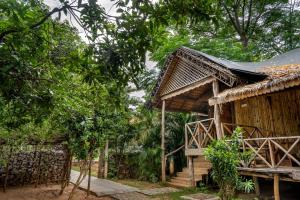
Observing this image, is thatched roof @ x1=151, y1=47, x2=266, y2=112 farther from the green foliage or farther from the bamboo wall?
the green foliage

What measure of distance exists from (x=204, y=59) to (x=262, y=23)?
45.3ft

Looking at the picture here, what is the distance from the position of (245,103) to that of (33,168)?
10514 mm

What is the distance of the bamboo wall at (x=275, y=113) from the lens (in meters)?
9.37

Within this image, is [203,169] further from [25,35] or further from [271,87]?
[25,35]

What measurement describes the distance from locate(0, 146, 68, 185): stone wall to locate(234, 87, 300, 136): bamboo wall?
860 cm

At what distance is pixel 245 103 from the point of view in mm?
11188

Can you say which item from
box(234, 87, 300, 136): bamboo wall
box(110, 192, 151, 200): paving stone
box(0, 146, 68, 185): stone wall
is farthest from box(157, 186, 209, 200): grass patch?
box(0, 146, 68, 185): stone wall

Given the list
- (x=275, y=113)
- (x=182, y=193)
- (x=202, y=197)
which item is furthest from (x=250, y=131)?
(x=182, y=193)

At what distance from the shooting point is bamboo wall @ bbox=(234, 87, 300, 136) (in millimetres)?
9373

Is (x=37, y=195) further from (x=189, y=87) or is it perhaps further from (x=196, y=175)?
(x=189, y=87)

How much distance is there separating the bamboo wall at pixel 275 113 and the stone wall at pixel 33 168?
860 centimetres

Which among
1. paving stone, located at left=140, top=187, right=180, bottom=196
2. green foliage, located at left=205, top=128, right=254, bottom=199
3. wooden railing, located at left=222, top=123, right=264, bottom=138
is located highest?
wooden railing, located at left=222, top=123, right=264, bottom=138

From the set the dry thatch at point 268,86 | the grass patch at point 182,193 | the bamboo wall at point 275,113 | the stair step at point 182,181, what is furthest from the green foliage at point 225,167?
the stair step at point 182,181

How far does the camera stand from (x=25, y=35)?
9.96ft
